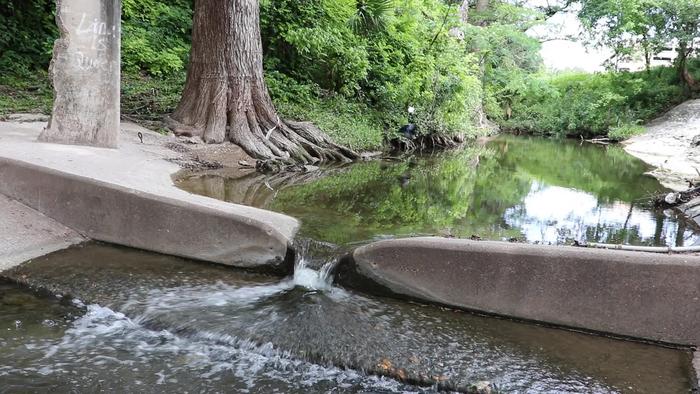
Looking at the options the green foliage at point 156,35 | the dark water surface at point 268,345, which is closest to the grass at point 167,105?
the green foliage at point 156,35

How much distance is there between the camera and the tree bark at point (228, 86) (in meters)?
10.7

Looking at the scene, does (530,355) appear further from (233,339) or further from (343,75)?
(343,75)

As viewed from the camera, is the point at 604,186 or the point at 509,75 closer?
the point at 604,186

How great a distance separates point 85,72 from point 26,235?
311 cm

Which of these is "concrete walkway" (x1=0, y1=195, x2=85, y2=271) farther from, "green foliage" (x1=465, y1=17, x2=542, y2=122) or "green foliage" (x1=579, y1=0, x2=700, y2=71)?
"green foliage" (x1=579, y1=0, x2=700, y2=71)

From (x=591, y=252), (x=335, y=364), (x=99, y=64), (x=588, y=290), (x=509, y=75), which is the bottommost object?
(x=335, y=364)

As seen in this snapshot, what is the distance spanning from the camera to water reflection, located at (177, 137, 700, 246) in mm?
7336

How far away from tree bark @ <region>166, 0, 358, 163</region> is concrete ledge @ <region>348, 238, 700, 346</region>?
624 centimetres

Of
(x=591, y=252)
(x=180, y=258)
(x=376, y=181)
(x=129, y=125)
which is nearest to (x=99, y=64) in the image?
(x=129, y=125)

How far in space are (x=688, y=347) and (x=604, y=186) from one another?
9.20 metres

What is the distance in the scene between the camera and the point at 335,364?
3877mm

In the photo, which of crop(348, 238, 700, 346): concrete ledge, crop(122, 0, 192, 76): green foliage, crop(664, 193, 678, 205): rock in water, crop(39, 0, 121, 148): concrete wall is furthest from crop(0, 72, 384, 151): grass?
crop(348, 238, 700, 346): concrete ledge

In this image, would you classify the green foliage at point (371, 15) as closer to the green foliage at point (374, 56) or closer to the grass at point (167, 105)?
the green foliage at point (374, 56)

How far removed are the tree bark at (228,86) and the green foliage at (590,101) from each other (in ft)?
71.8
